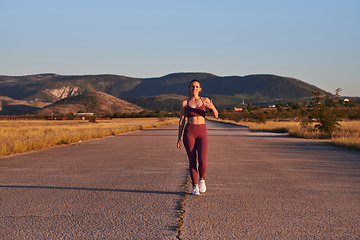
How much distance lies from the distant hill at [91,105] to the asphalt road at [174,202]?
140 m

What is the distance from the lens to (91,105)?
15375cm

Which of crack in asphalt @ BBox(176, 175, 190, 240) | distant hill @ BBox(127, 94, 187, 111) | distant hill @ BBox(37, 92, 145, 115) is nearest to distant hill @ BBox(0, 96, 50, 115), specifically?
distant hill @ BBox(37, 92, 145, 115)

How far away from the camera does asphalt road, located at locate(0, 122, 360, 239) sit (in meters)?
4.77

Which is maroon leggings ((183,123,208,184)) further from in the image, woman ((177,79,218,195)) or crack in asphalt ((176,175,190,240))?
crack in asphalt ((176,175,190,240))

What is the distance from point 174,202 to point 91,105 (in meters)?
152

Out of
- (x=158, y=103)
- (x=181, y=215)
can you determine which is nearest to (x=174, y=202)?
(x=181, y=215)

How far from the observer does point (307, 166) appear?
11039mm

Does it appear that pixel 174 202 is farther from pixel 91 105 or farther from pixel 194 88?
pixel 91 105

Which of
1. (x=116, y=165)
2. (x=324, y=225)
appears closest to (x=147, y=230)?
(x=324, y=225)

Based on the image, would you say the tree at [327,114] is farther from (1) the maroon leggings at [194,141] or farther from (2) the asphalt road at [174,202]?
(1) the maroon leggings at [194,141]

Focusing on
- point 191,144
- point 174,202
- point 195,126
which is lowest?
point 174,202

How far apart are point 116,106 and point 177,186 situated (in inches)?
6024

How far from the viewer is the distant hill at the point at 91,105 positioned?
146250 millimetres

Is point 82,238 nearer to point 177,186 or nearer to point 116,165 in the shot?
point 177,186
